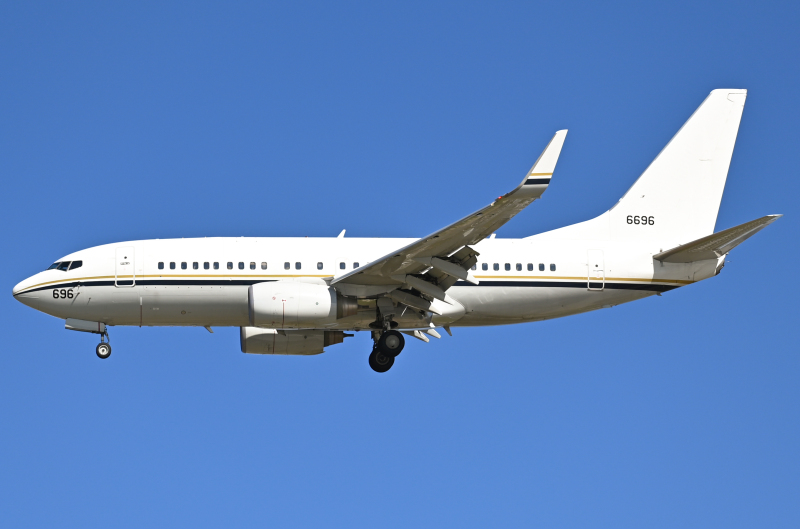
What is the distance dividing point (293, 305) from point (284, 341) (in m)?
4.29

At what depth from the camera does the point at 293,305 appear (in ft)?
104

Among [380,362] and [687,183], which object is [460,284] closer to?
[380,362]

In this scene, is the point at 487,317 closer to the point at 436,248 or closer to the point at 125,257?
the point at 436,248

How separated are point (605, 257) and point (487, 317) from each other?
425 cm

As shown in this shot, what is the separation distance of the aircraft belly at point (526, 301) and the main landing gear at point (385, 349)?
86.5 inches

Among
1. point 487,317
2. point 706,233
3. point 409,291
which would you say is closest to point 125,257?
point 409,291

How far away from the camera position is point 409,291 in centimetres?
3297

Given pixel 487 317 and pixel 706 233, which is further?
pixel 706 233

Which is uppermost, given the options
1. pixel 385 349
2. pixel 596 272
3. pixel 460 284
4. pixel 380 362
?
pixel 596 272

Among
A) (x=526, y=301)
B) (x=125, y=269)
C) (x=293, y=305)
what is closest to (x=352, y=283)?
(x=293, y=305)

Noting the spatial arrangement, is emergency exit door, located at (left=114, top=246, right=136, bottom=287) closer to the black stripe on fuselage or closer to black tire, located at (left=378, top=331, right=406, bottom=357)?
the black stripe on fuselage

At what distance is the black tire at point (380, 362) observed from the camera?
3422 cm

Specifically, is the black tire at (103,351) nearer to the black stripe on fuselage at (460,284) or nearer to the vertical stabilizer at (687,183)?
the black stripe on fuselage at (460,284)

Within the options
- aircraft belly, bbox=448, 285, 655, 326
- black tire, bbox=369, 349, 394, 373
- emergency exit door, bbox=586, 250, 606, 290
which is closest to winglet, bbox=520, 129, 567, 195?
aircraft belly, bbox=448, 285, 655, 326
